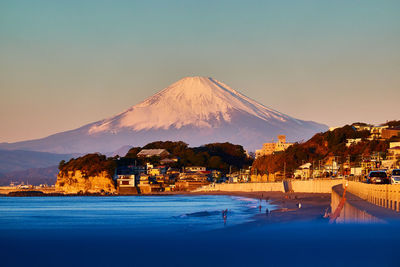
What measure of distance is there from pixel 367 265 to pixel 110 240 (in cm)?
987

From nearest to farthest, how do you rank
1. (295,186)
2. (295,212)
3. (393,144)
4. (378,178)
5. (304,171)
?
(295,212) < (378,178) < (295,186) < (393,144) < (304,171)

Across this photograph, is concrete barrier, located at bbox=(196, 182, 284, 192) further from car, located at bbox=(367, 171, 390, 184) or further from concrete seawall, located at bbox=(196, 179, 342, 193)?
car, located at bbox=(367, 171, 390, 184)

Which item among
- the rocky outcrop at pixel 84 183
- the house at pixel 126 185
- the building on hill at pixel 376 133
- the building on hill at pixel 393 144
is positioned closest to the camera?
the building on hill at pixel 393 144

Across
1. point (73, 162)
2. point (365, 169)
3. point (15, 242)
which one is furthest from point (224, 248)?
point (73, 162)

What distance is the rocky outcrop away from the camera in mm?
185875

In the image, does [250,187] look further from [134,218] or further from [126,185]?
[134,218]

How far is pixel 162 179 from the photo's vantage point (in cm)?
19338

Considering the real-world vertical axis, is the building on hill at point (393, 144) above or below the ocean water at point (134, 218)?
above

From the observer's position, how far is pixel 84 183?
621 ft

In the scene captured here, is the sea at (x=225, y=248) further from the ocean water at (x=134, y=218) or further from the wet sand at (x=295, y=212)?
the wet sand at (x=295, y=212)

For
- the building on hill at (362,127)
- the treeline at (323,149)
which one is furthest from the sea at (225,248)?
the building on hill at (362,127)

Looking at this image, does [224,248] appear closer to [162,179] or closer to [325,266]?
[325,266]

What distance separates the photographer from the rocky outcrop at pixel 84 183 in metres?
186

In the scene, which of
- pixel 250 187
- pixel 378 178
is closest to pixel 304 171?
pixel 250 187
